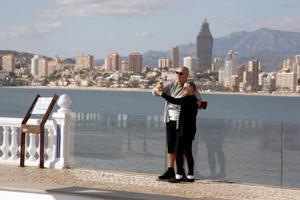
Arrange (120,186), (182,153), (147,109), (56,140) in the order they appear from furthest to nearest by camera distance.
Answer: (147,109) → (56,140) → (182,153) → (120,186)

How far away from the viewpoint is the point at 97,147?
41.9 ft

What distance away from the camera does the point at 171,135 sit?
11.0m

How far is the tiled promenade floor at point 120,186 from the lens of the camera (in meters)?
9.23

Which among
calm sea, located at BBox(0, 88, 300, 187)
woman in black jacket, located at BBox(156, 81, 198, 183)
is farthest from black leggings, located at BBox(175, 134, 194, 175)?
calm sea, located at BBox(0, 88, 300, 187)

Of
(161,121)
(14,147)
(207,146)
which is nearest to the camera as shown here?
(207,146)

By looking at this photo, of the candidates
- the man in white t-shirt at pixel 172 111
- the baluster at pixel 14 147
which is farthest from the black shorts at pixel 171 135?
the baluster at pixel 14 147

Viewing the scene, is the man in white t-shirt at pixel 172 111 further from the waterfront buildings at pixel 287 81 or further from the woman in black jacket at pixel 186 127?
the waterfront buildings at pixel 287 81

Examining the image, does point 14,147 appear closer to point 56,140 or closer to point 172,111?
point 56,140

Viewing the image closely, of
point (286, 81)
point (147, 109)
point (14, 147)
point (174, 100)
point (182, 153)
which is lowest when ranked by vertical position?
point (147, 109)

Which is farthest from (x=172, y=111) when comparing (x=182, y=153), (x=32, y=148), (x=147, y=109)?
(x=147, y=109)

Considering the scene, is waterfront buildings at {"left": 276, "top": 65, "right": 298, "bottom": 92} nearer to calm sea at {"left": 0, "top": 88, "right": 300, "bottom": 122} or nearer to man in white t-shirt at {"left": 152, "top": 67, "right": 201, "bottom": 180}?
calm sea at {"left": 0, "top": 88, "right": 300, "bottom": 122}

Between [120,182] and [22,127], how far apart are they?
2.64 meters

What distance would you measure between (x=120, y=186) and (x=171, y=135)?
1.23 m

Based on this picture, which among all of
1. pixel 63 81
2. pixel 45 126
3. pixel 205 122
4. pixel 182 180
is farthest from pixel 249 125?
pixel 63 81
